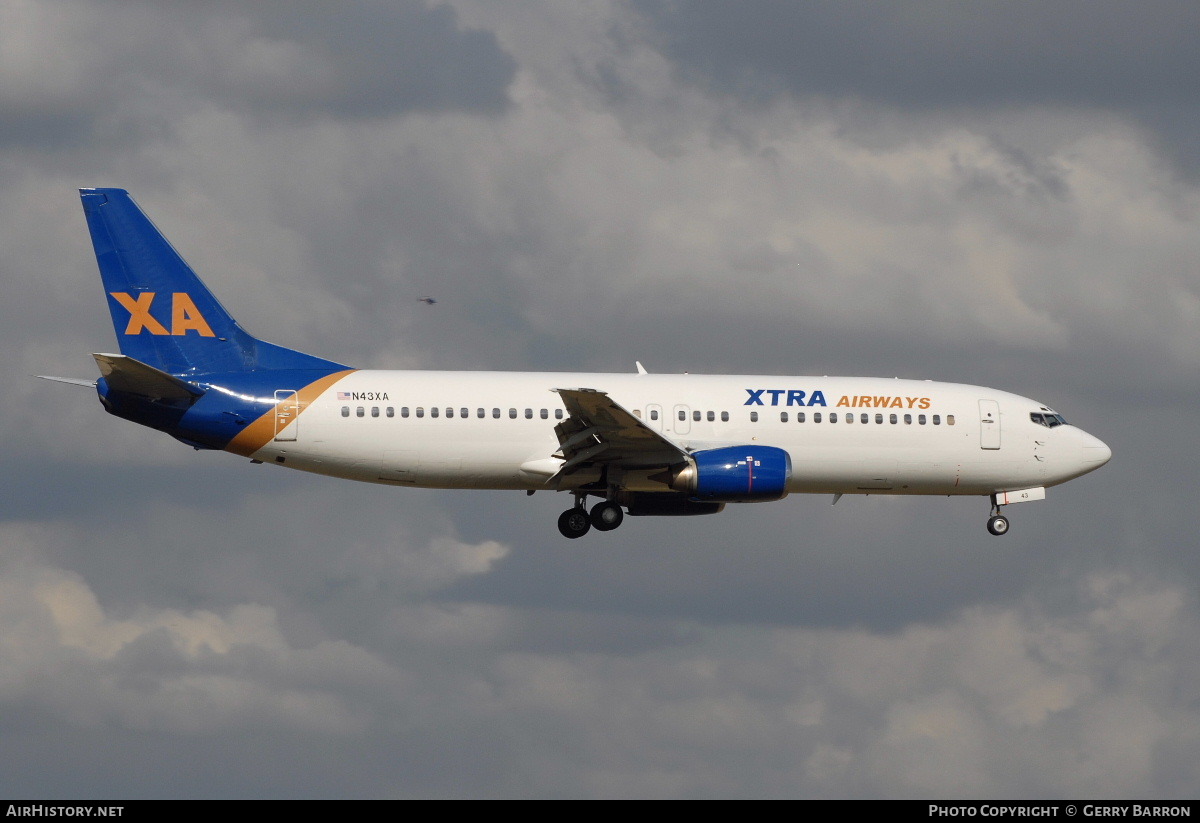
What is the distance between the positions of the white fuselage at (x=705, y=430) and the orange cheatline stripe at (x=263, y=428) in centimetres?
25

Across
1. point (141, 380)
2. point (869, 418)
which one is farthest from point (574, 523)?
point (141, 380)

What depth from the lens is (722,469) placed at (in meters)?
57.4

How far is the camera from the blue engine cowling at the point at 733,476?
5734 cm

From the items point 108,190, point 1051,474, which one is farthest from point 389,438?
point 1051,474

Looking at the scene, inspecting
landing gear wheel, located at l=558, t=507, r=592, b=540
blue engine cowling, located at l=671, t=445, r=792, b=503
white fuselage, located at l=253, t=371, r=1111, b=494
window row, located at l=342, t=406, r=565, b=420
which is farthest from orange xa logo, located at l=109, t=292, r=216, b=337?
blue engine cowling, located at l=671, t=445, r=792, b=503

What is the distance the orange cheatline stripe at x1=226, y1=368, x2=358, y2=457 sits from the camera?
186ft

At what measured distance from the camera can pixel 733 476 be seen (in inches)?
2258

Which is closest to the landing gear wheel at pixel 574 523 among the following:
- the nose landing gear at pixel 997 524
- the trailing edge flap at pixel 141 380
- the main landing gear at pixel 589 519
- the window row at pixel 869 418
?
the main landing gear at pixel 589 519

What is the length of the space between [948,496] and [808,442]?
722cm

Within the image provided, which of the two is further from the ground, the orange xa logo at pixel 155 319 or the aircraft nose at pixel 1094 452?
the orange xa logo at pixel 155 319

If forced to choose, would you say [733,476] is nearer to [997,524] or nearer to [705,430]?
[705,430]

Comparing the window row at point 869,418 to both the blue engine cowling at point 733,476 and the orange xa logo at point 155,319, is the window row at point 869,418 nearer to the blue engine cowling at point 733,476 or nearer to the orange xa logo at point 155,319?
the blue engine cowling at point 733,476

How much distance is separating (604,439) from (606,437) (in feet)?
0.60

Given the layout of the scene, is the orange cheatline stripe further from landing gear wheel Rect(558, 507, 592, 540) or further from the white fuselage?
landing gear wheel Rect(558, 507, 592, 540)
